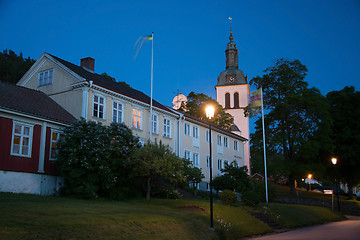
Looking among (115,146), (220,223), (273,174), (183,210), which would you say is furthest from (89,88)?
(273,174)

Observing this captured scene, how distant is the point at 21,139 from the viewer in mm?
21078

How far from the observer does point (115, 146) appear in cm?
2247

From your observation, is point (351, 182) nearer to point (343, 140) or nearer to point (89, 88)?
point (343, 140)

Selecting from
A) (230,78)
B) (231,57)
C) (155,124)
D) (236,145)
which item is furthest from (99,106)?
(231,57)

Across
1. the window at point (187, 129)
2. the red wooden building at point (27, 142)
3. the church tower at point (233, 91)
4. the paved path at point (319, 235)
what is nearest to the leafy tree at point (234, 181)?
the window at point (187, 129)

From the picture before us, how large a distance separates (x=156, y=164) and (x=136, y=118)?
9053 mm

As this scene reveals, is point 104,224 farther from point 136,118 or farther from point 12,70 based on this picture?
point 12,70

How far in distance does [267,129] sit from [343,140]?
872 cm

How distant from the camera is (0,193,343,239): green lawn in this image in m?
11.2

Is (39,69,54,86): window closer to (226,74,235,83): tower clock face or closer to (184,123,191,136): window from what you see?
(184,123,191,136): window

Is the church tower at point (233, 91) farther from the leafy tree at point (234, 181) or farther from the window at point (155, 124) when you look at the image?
the window at point (155, 124)

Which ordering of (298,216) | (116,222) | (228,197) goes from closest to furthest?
1. (116,222)
2. (228,197)
3. (298,216)

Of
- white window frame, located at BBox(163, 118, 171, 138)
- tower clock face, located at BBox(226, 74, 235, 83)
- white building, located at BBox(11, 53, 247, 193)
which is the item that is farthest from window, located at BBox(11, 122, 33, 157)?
tower clock face, located at BBox(226, 74, 235, 83)

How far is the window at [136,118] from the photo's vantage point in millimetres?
30125
